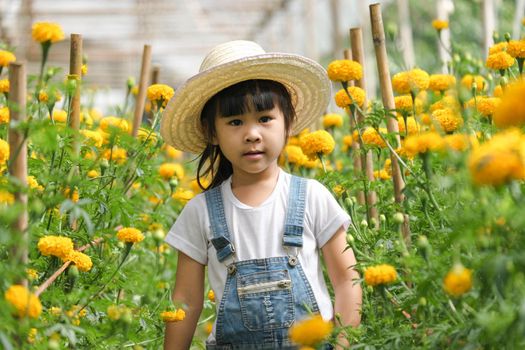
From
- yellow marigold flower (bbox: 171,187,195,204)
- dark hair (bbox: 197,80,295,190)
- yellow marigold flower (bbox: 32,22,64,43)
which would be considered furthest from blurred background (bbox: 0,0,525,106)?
yellow marigold flower (bbox: 32,22,64,43)

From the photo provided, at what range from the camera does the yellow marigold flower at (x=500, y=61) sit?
8.08ft

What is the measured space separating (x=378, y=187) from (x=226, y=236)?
0.45 m

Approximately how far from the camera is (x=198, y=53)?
18.8 meters

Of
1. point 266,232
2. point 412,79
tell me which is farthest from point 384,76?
point 266,232

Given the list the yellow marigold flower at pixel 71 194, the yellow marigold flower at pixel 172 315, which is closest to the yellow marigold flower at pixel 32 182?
the yellow marigold flower at pixel 71 194

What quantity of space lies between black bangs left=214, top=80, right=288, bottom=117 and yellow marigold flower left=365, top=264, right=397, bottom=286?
72cm

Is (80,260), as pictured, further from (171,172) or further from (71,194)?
(171,172)

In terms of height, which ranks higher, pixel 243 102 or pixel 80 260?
pixel 243 102

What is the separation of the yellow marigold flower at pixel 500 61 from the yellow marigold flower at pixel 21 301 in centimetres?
144

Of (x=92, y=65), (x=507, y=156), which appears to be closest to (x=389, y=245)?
(x=507, y=156)

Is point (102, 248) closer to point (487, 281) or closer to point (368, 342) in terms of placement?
point (368, 342)

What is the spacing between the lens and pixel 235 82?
233 centimetres

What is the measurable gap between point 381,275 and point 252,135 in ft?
2.20

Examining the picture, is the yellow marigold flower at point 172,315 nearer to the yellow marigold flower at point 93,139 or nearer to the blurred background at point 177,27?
the yellow marigold flower at point 93,139
